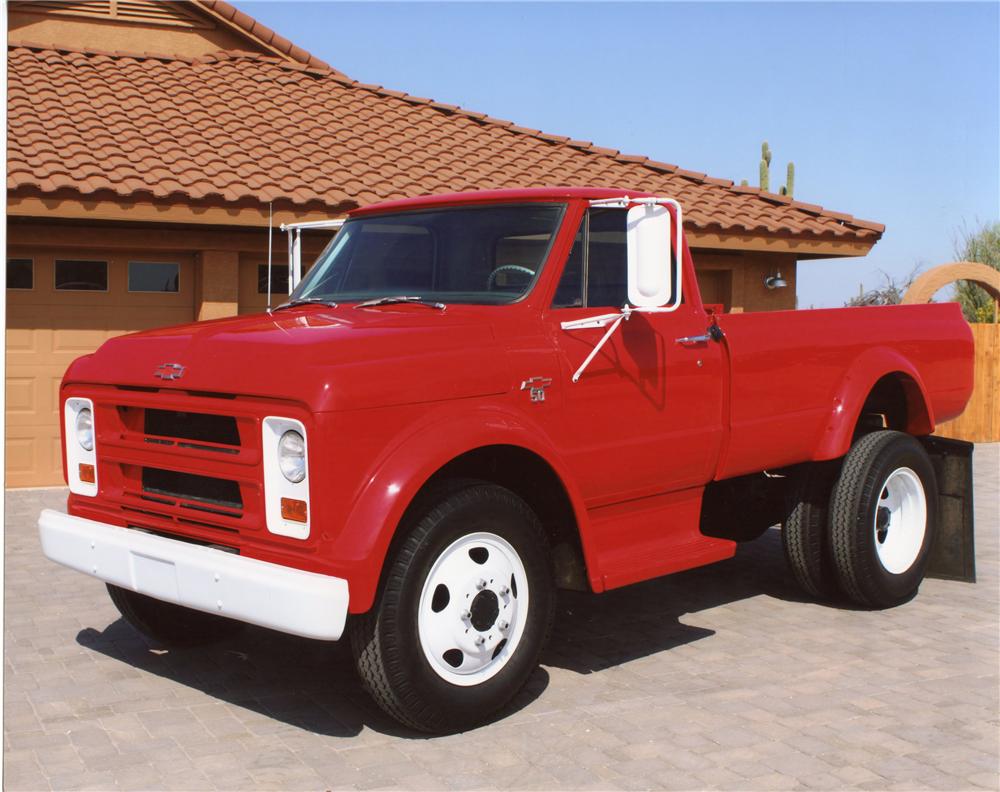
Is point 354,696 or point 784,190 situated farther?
point 784,190

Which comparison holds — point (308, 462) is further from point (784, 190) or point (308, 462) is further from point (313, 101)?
point (784, 190)

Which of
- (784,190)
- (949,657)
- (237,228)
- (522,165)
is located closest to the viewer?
(949,657)

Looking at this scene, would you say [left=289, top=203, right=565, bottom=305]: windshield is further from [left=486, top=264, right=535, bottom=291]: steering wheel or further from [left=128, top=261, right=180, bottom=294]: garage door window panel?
[left=128, top=261, right=180, bottom=294]: garage door window panel

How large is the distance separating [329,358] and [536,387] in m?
1.01

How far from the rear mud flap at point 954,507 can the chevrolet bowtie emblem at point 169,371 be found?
4.84 m

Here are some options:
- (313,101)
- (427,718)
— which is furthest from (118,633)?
(313,101)

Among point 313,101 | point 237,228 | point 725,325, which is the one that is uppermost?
point 313,101

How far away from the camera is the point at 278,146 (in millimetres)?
13312

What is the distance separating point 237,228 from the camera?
1188 cm

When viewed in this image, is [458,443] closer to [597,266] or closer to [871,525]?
[597,266]

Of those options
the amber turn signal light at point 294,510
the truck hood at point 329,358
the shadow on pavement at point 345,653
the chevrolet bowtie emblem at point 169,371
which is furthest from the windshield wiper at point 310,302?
the shadow on pavement at point 345,653

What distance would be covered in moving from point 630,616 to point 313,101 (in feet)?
34.5

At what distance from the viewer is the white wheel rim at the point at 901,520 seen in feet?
22.9

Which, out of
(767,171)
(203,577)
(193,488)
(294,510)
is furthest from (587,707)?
(767,171)
